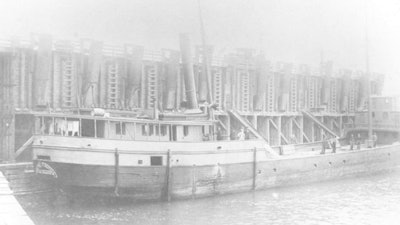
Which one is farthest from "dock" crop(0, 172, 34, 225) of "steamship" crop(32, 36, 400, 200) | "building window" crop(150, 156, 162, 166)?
"building window" crop(150, 156, 162, 166)

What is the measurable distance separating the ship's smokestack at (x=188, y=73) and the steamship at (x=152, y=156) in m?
0.05

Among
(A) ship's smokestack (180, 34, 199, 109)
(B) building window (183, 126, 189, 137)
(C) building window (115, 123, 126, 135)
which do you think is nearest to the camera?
(C) building window (115, 123, 126, 135)

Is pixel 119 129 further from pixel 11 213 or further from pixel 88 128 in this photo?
pixel 11 213

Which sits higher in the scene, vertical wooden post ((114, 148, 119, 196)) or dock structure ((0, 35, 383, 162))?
dock structure ((0, 35, 383, 162))

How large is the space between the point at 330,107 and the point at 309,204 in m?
24.2

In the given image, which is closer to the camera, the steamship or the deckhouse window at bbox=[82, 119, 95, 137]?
the steamship

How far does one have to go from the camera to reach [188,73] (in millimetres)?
24250

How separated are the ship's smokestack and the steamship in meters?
0.05

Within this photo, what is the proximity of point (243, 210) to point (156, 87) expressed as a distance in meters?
11.8

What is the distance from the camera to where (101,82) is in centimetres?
2619

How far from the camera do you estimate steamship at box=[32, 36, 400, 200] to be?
18.5 m

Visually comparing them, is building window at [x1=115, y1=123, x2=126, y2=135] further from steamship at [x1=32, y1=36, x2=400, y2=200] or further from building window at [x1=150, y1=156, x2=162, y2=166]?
building window at [x1=150, y1=156, x2=162, y2=166]

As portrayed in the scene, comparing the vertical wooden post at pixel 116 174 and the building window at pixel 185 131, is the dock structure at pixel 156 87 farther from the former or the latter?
the vertical wooden post at pixel 116 174

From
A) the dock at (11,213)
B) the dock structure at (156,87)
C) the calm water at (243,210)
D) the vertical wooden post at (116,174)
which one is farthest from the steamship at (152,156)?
the dock at (11,213)
